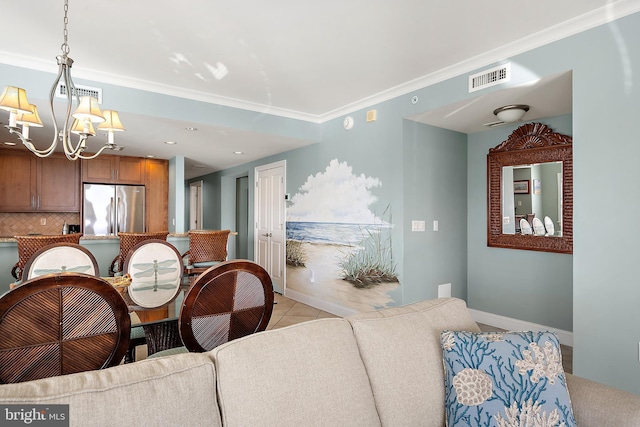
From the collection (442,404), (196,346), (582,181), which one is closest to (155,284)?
(196,346)

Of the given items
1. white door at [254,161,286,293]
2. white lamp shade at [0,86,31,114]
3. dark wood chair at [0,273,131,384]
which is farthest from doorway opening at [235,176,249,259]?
dark wood chair at [0,273,131,384]

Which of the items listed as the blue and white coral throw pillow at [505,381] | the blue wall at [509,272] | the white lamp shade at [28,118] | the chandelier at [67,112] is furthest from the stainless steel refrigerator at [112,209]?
the blue and white coral throw pillow at [505,381]

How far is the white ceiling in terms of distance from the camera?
233cm

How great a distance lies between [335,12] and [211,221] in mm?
6771

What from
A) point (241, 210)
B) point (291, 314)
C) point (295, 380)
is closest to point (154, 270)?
point (295, 380)

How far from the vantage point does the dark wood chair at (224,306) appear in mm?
1670

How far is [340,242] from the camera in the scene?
452 centimetres

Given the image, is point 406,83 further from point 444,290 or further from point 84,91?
point 84,91

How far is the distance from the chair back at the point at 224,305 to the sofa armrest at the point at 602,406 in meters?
1.37

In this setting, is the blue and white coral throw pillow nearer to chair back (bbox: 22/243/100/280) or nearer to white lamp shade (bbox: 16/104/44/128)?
chair back (bbox: 22/243/100/280)

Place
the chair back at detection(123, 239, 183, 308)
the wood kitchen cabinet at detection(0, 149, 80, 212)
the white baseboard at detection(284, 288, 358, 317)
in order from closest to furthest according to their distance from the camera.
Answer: the chair back at detection(123, 239, 183, 308)
the white baseboard at detection(284, 288, 358, 317)
the wood kitchen cabinet at detection(0, 149, 80, 212)

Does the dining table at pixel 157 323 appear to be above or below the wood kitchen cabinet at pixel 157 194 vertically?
below

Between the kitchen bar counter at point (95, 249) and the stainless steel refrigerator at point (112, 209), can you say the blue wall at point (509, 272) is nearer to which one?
the kitchen bar counter at point (95, 249)

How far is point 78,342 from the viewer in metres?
1.41
